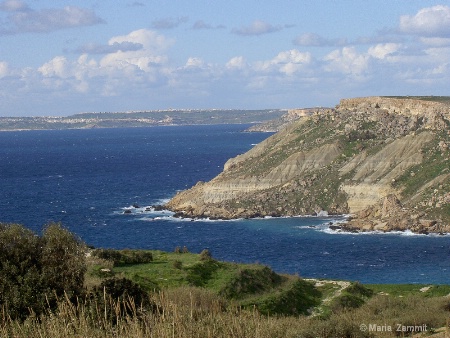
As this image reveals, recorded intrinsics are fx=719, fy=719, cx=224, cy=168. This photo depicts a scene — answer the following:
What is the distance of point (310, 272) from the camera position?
206 feet

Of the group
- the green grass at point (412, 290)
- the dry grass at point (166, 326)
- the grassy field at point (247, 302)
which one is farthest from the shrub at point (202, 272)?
the dry grass at point (166, 326)

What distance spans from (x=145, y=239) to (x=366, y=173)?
35268mm

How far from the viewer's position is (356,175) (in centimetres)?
9931

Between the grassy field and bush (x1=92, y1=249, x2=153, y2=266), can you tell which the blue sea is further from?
bush (x1=92, y1=249, x2=153, y2=266)

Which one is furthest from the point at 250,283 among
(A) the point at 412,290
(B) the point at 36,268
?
(B) the point at 36,268

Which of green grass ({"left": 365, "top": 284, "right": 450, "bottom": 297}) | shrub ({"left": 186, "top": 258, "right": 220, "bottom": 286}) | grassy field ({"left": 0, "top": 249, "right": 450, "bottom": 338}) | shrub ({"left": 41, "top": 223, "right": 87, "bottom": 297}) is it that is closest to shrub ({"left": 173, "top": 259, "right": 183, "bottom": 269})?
grassy field ({"left": 0, "top": 249, "right": 450, "bottom": 338})

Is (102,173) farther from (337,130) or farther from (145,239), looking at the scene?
(145,239)

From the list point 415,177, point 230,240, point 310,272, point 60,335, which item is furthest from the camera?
point 415,177

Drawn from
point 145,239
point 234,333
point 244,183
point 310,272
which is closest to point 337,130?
point 244,183

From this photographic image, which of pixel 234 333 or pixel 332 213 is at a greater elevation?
pixel 234 333

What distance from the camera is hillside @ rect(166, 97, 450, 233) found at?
285ft

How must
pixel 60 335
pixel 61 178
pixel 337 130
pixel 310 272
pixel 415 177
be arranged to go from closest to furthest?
pixel 60 335
pixel 310 272
pixel 415 177
pixel 337 130
pixel 61 178

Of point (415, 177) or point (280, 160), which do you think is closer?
point (415, 177)

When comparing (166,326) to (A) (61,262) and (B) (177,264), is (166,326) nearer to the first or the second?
(A) (61,262)
